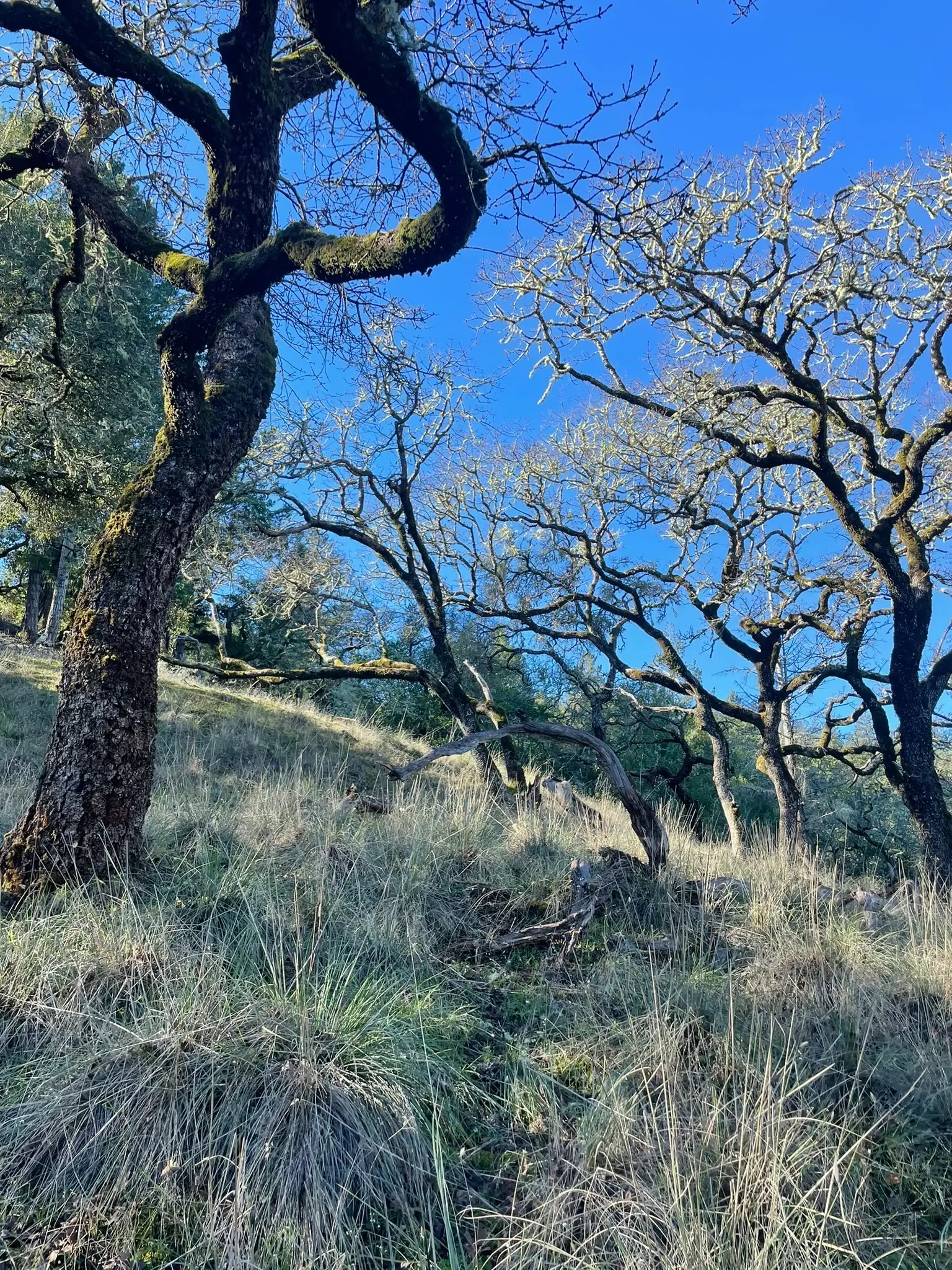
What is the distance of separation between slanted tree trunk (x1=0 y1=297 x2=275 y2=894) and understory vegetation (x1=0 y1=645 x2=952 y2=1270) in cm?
30

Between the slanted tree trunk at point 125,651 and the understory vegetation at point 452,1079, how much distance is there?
0.98 feet

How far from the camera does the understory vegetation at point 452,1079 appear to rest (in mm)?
2137

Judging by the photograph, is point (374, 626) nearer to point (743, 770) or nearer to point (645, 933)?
point (645, 933)

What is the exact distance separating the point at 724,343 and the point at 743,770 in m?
15.6

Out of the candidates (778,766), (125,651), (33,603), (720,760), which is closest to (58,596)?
(33,603)

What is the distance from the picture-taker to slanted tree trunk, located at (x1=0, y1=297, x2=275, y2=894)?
3.97 meters

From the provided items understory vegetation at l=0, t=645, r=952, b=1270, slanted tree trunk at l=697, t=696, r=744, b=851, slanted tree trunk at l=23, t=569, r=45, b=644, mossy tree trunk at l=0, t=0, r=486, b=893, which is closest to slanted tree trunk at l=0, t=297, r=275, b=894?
mossy tree trunk at l=0, t=0, r=486, b=893

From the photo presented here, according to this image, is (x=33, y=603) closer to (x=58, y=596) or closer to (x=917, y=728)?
(x=58, y=596)

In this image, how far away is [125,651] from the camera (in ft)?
13.6

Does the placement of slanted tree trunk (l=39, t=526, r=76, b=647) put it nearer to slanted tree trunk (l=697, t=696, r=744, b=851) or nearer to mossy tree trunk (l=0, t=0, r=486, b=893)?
mossy tree trunk (l=0, t=0, r=486, b=893)

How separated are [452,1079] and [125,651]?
9.57ft

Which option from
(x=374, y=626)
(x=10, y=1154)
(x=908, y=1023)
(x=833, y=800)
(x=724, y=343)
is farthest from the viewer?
(x=833, y=800)

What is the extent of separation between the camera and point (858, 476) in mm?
10609

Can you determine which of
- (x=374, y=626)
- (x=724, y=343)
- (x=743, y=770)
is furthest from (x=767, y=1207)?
(x=743, y=770)
